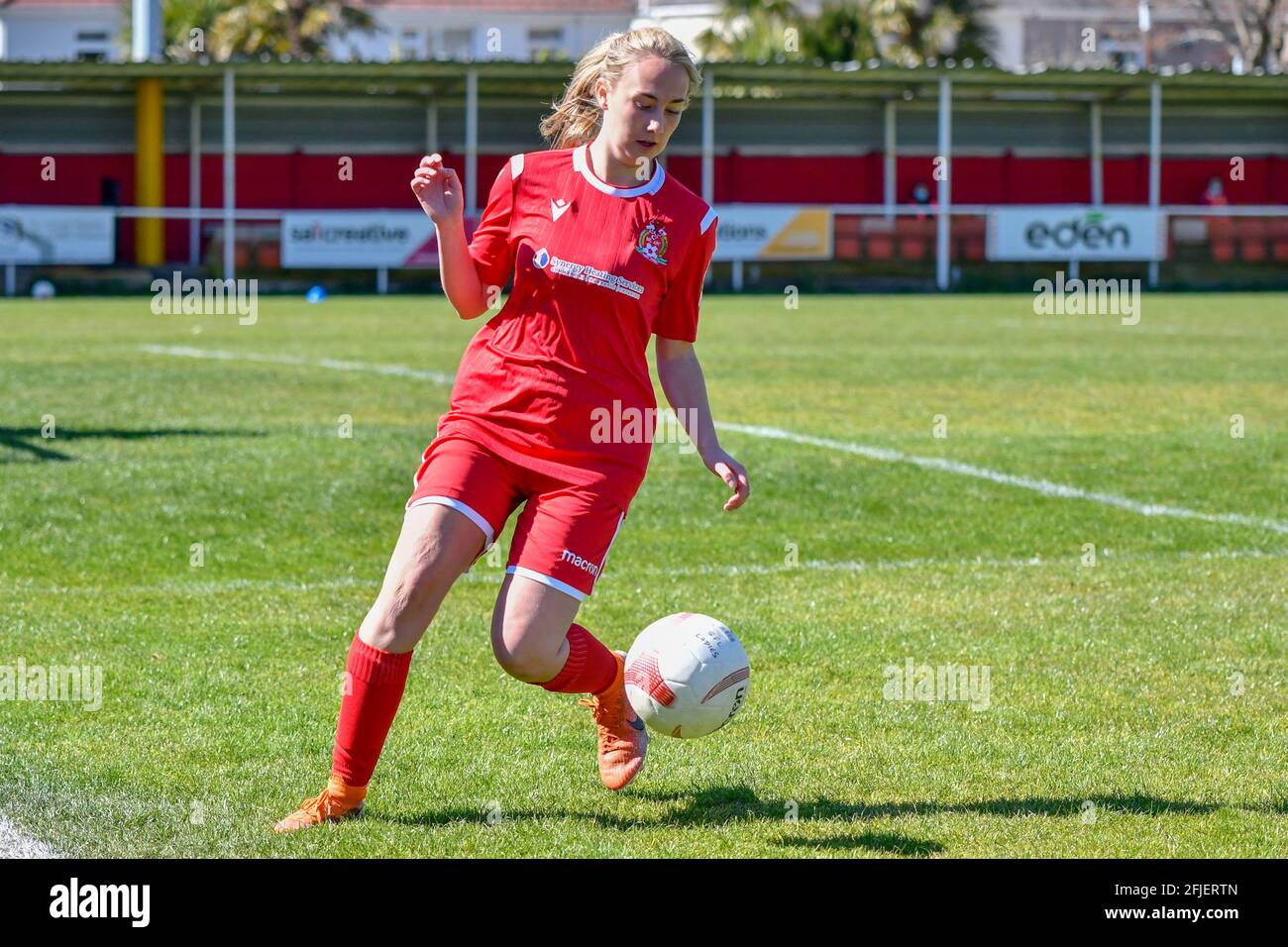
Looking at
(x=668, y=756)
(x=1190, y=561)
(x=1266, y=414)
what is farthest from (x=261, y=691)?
(x=1266, y=414)

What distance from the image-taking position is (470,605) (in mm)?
7441

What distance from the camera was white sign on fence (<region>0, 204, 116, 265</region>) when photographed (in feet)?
104

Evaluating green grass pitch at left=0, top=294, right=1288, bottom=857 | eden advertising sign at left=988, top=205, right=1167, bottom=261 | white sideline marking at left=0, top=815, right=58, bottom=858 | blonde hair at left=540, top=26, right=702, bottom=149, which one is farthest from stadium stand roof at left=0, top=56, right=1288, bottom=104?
white sideline marking at left=0, top=815, right=58, bottom=858

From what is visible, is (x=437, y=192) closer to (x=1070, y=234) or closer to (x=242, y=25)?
(x=1070, y=234)

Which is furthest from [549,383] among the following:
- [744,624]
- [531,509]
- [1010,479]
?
[1010,479]

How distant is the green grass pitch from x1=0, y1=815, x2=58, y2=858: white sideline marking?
7 cm

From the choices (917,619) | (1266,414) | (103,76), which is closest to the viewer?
(917,619)

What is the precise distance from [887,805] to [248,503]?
5463 millimetres

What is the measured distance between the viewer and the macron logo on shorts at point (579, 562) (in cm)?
452

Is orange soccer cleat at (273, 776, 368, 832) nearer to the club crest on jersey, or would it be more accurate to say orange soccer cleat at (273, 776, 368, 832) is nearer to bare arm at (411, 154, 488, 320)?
bare arm at (411, 154, 488, 320)

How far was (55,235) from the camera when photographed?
32031mm

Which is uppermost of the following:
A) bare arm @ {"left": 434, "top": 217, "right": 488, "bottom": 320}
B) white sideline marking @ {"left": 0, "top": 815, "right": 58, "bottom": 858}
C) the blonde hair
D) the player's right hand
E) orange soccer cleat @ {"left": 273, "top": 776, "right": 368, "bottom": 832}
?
the blonde hair

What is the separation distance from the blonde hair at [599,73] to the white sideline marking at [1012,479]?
550 cm

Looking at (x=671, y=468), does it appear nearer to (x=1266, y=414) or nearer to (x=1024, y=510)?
→ (x=1024, y=510)
